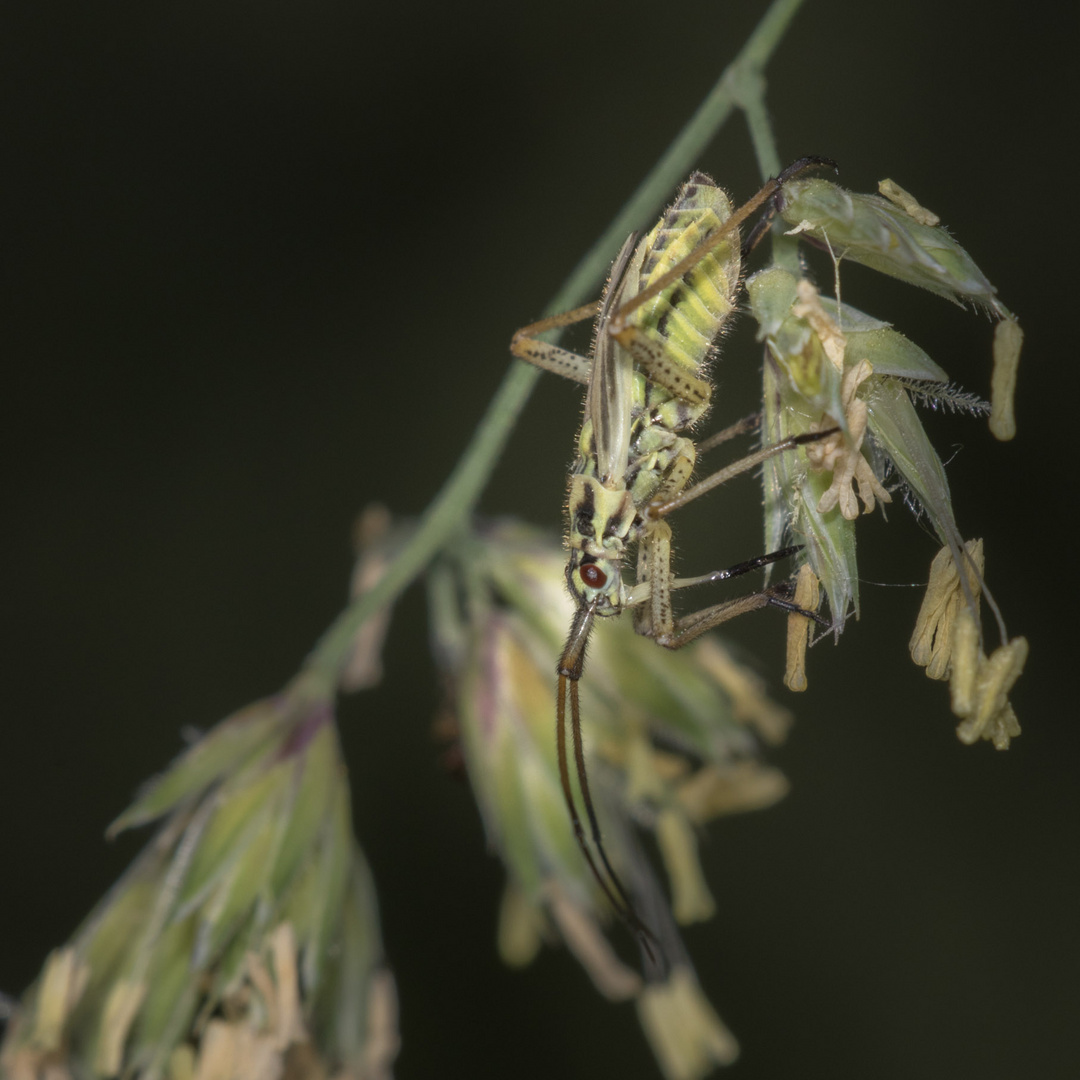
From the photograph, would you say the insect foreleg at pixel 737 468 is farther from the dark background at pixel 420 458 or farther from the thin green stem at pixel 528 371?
the dark background at pixel 420 458

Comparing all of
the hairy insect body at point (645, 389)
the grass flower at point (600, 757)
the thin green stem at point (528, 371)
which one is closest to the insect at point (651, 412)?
the hairy insect body at point (645, 389)

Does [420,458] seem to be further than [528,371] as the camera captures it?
Yes

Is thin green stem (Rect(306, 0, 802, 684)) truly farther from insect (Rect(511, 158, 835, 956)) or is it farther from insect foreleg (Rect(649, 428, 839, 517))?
insect foreleg (Rect(649, 428, 839, 517))

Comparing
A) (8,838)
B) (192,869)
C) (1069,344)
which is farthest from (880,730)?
(8,838)

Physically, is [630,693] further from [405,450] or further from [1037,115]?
[1037,115]

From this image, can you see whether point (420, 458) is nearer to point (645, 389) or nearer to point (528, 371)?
point (528, 371)

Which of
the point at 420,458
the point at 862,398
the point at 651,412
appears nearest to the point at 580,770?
the point at 651,412

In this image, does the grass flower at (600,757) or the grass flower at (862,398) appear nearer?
the grass flower at (862,398)
